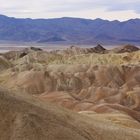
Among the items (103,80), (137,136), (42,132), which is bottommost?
(103,80)

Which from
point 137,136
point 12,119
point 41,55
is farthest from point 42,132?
point 41,55

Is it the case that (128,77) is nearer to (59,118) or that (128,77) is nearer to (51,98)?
(51,98)

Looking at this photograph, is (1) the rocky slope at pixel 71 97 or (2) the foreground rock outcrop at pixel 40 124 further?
(1) the rocky slope at pixel 71 97

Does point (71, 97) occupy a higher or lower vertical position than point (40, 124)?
lower

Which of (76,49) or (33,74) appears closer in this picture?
(33,74)

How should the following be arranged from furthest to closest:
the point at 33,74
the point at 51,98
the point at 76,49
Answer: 1. the point at 76,49
2. the point at 33,74
3. the point at 51,98

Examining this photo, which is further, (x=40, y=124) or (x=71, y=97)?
(x=71, y=97)

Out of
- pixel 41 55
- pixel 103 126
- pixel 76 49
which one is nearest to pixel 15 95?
pixel 103 126

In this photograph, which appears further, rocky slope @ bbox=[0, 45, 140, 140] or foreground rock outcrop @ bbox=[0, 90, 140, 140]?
rocky slope @ bbox=[0, 45, 140, 140]

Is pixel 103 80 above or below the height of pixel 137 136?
below

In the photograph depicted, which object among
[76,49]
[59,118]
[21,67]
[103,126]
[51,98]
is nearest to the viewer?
[59,118]
